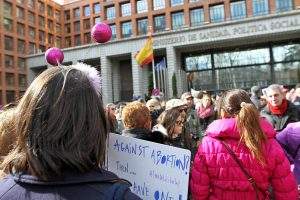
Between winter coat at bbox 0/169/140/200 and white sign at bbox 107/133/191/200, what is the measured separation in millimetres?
1125

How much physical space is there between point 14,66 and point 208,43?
3007 centimetres

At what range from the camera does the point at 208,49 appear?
3916cm

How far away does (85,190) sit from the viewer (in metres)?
1.28

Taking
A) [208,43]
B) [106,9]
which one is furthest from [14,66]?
[208,43]

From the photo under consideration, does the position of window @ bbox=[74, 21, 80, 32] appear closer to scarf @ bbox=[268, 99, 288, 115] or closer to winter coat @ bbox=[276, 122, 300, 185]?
scarf @ bbox=[268, 99, 288, 115]

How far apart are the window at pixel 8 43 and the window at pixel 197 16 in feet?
81.9

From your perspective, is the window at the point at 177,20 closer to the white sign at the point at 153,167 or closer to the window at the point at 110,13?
the window at the point at 110,13

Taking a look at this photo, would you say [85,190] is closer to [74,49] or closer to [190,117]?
[190,117]

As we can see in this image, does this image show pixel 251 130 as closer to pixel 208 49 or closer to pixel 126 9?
pixel 208 49

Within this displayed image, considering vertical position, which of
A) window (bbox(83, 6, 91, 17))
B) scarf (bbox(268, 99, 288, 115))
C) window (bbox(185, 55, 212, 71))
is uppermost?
window (bbox(83, 6, 91, 17))

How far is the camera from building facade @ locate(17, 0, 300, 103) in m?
34.3

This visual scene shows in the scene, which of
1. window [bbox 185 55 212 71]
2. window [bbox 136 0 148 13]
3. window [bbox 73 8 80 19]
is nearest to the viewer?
window [bbox 185 55 212 71]

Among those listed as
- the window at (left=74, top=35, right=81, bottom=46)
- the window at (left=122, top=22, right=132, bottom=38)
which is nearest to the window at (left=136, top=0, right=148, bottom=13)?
the window at (left=122, top=22, right=132, bottom=38)

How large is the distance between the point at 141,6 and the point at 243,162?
153 ft
